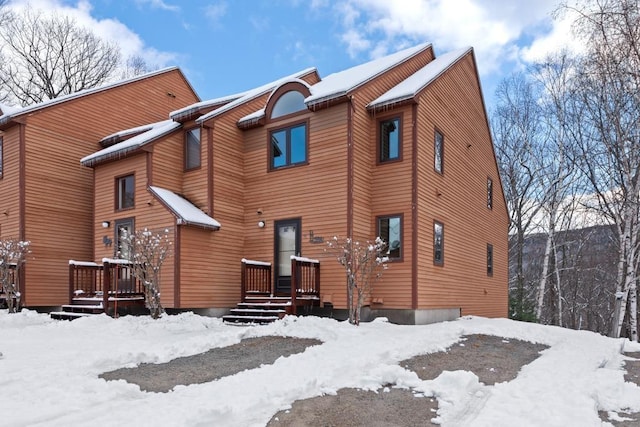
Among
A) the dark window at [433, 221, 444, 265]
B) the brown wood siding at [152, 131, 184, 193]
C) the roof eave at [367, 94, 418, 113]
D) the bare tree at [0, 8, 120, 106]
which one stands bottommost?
the dark window at [433, 221, 444, 265]

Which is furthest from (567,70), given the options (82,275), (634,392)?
(82,275)

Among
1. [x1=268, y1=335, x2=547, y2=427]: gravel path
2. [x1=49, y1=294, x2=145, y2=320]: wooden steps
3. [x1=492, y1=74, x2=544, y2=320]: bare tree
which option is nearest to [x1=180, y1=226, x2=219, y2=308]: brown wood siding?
[x1=49, y1=294, x2=145, y2=320]: wooden steps

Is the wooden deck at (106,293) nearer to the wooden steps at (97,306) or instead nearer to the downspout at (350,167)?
the wooden steps at (97,306)

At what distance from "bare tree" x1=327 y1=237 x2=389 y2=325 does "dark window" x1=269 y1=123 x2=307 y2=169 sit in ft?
7.99

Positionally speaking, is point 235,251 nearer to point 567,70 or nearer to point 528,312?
point 528,312

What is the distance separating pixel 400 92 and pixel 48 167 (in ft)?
34.7

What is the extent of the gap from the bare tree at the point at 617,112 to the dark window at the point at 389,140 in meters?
5.57

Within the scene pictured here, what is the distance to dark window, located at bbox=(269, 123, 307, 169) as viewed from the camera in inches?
469

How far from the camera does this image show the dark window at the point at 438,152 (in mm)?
12223

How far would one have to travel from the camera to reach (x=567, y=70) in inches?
750

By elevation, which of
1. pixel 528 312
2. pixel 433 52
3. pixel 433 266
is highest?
pixel 433 52

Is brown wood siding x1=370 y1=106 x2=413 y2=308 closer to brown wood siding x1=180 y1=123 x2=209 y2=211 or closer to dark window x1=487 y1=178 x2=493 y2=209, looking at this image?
brown wood siding x1=180 y1=123 x2=209 y2=211

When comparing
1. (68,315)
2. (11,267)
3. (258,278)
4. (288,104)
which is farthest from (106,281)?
(288,104)

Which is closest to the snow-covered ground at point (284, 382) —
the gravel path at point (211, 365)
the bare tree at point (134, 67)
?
the gravel path at point (211, 365)
